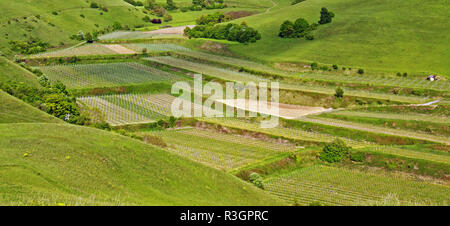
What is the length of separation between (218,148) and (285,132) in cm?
1262

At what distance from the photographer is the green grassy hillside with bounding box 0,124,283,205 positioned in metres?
26.4

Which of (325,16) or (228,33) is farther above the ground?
(325,16)

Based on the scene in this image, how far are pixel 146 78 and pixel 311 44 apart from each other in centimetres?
5773

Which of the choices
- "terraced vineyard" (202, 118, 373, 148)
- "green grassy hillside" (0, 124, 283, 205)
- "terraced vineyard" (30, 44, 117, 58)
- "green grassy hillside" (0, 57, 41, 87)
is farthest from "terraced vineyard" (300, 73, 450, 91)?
"green grassy hillside" (0, 124, 283, 205)

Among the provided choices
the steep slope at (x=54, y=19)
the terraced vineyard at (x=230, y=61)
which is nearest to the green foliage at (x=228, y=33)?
the terraced vineyard at (x=230, y=61)

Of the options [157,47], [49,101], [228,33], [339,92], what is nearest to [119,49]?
[157,47]

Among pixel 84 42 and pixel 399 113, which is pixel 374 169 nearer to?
pixel 399 113

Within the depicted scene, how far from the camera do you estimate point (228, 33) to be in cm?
15112

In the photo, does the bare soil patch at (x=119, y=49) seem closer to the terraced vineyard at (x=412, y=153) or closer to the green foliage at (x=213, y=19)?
the green foliage at (x=213, y=19)

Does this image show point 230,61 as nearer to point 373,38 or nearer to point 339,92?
point 339,92

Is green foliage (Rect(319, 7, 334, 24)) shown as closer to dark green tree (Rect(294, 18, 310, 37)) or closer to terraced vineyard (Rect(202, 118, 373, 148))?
dark green tree (Rect(294, 18, 310, 37))

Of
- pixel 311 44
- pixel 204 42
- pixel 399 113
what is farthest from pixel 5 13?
pixel 399 113

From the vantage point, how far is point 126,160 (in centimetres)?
3478
